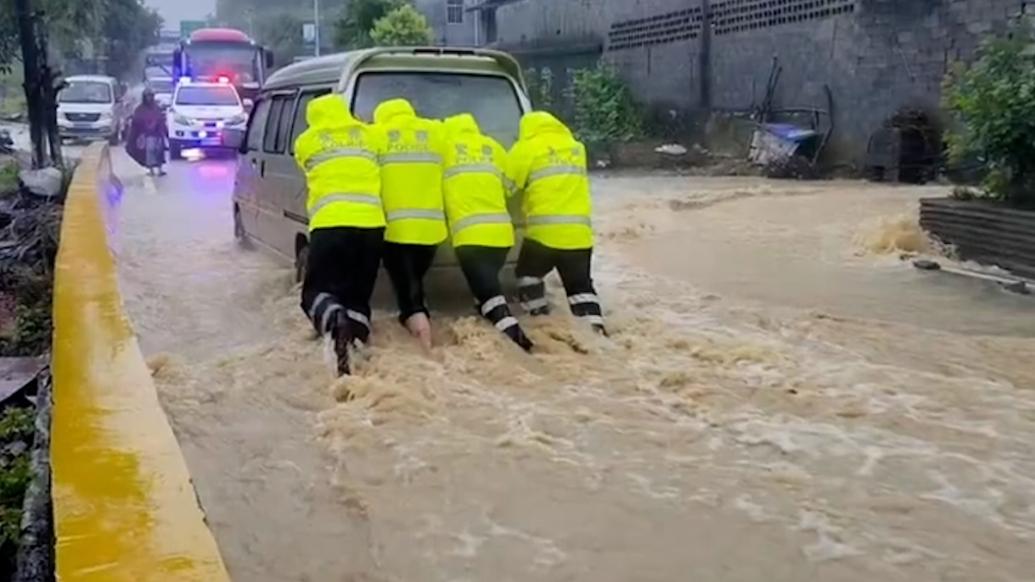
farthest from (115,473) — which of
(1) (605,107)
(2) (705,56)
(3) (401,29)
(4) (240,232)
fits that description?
(3) (401,29)

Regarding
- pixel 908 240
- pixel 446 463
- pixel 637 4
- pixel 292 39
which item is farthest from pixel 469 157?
pixel 292 39

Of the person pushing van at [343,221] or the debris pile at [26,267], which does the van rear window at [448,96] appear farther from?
the debris pile at [26,267]

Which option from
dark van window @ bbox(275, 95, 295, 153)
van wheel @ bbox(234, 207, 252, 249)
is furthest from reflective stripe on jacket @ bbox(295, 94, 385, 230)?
van wheel @ bbox(234, 207, 252, 249)

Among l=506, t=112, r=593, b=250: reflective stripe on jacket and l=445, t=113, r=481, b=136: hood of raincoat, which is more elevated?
l=445, t=113, r=481, b=136: hood of raincoat

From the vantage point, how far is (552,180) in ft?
23.8

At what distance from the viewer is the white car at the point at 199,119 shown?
2328cm

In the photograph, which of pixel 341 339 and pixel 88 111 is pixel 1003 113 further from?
pixel 88 111

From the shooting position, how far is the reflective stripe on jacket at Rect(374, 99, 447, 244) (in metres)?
6.95

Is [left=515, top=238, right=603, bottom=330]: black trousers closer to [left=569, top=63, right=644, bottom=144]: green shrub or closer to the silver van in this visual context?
the silver van

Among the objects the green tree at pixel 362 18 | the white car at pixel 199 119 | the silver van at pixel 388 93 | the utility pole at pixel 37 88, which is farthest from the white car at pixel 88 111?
the silver van at pixel 388 93

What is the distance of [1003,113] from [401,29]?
95.8 ft

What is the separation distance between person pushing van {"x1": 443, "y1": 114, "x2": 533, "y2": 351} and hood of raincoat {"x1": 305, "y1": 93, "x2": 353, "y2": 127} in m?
0.62

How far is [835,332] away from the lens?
752cm

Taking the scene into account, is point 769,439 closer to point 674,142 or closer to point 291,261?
point 291,261
